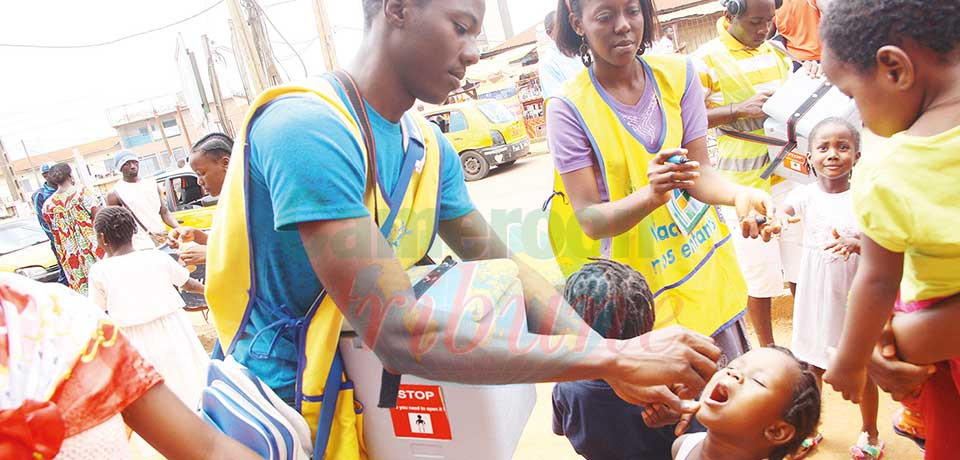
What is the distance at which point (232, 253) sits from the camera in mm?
1264

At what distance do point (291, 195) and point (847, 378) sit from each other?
Result: 1413mm

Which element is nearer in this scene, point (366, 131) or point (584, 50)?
point (366, 131)

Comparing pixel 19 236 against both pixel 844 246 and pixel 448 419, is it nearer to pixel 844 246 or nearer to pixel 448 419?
pixel 448 419

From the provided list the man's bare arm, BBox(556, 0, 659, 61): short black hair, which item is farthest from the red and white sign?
BBox(556, 0, 659, 61): short black hair

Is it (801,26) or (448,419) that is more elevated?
(801,26)

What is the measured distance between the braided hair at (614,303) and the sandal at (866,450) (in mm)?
1629

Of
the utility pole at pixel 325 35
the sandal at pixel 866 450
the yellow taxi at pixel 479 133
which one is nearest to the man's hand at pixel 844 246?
the sandal at pixel 866 450

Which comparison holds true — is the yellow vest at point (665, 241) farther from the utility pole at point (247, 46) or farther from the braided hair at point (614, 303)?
the utility pole at point (247, 46)

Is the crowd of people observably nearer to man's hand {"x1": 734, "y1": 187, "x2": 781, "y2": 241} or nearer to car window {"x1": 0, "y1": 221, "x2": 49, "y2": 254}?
man's hand {"x1": 734, "y1": 187, "x2": 781, "y2": 241}

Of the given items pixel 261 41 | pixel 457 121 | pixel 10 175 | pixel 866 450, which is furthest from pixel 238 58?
pixel 10 175

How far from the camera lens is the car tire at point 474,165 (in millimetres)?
13719

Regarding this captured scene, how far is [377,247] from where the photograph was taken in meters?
1.16

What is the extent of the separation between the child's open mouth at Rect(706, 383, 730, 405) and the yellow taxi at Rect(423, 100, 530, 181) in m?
12.2

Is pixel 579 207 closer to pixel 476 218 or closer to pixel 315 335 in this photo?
pixel 476 218
